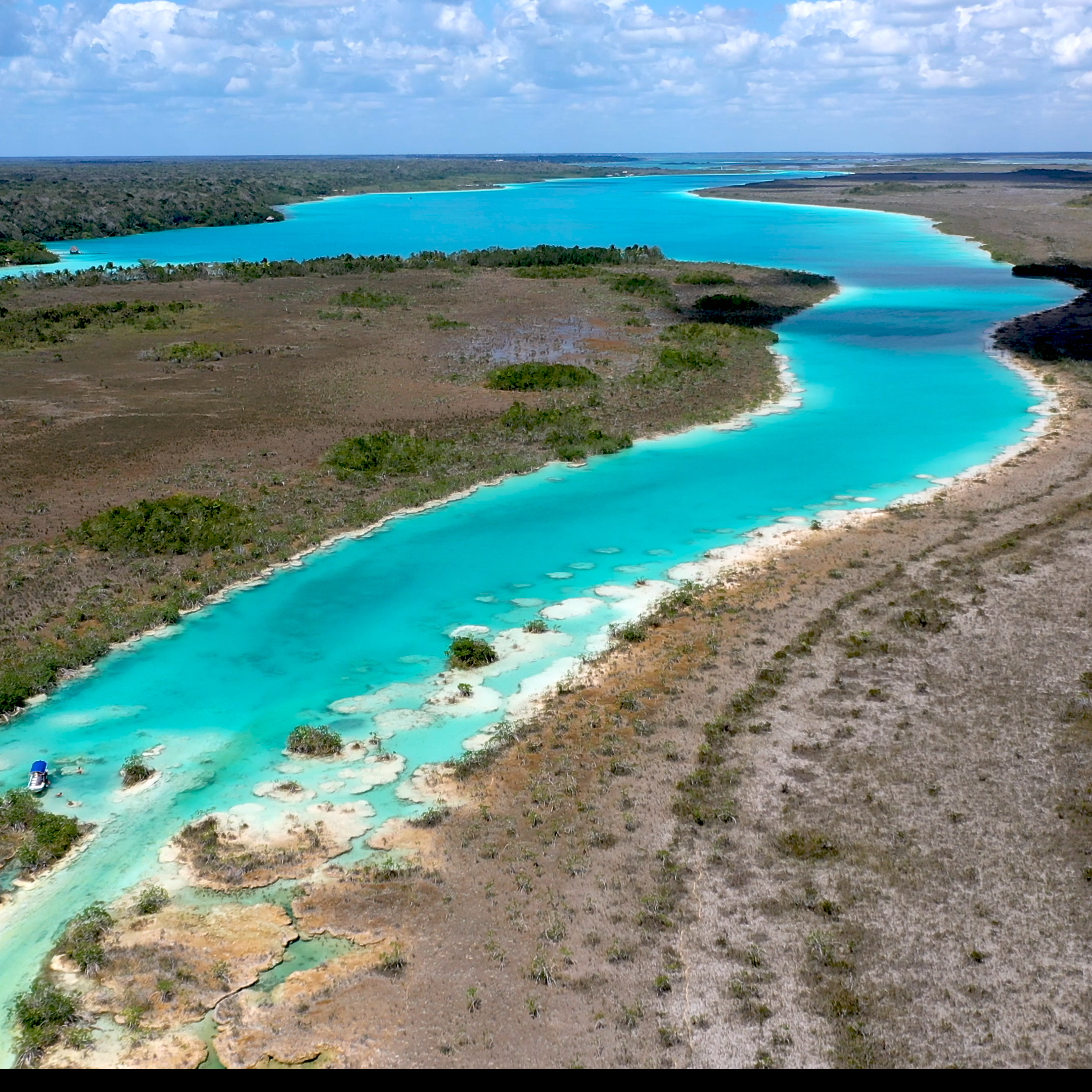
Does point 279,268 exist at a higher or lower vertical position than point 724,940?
higher

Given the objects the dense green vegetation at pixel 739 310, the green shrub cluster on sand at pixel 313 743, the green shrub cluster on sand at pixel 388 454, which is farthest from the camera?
the dense green vegetation at pixel 739 310

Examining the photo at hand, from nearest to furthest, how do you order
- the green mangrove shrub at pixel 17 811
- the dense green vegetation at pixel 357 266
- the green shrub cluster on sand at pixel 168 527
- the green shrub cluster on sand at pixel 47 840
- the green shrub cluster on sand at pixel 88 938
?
1. the green shrub cluster on sand at pixel 88 938
2. the green shrub cluster on sand at pixel 47 840
3. the green mangrove shrub at pixel 17 811
4. the green shrub cluster on sand at pixel 168 527
5. the dense green vegetation at pixel 357 266

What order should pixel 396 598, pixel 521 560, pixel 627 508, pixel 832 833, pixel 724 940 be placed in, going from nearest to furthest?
pixel 724 940 → pixel 832 833 → pixel 396 598 → pixel 521 560 → pixel 627 508

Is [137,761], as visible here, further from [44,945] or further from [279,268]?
[279,268]

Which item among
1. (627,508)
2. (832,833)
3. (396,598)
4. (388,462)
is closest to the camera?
(832,833)

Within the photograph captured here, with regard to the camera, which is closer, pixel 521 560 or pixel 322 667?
pixel 322 667

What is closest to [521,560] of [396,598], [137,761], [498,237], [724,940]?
[396,598]

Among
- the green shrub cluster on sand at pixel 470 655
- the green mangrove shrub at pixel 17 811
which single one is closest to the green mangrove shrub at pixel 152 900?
the green mangrove shrub at pixel 17 811

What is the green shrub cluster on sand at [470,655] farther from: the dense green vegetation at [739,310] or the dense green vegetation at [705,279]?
the dense green vegetation at [705,279]
